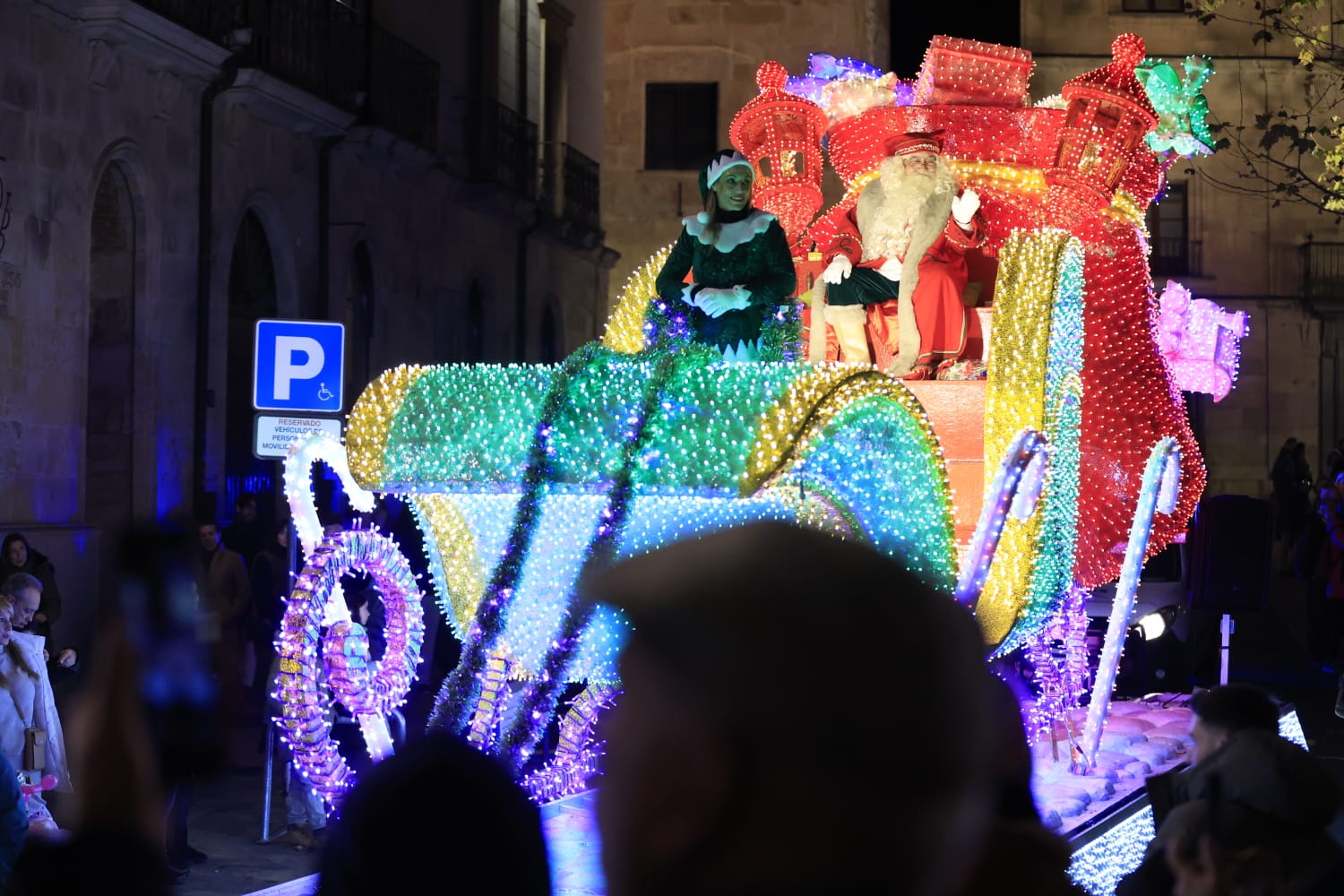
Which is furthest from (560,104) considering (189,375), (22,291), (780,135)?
(780,135)

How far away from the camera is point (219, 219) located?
58.4ft

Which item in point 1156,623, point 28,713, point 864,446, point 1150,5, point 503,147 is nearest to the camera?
point 864,446

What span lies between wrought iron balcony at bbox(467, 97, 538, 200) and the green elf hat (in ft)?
61.4

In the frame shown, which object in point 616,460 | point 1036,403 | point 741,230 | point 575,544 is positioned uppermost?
point 741,230

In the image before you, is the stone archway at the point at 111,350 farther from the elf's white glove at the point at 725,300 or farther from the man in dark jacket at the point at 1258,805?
the man in dark jacket at the point at 1258,805

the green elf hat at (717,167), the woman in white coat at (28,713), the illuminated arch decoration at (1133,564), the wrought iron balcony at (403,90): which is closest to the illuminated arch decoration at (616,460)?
the green elf hat at (717,167)

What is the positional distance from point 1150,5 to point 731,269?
33.6 metres

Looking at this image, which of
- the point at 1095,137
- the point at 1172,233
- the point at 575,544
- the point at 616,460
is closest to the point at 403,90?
the point at 1095,137

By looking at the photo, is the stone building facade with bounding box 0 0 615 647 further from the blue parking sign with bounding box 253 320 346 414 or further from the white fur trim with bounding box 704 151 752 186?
the white fur trim with bounding box 704 151 752 186

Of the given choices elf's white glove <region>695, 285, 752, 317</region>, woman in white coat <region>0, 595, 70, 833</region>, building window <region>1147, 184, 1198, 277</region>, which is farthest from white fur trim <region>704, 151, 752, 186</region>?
building window <region>1147, 184, 1198, 277</region>

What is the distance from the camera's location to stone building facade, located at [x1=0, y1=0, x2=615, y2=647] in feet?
47.6

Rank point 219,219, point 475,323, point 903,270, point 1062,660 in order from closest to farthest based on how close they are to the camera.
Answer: point 903,270, point 1062,660, point 219,219, point 475,323

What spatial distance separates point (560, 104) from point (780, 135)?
20029mm

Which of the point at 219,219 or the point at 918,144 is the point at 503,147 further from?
the point at 918,144
